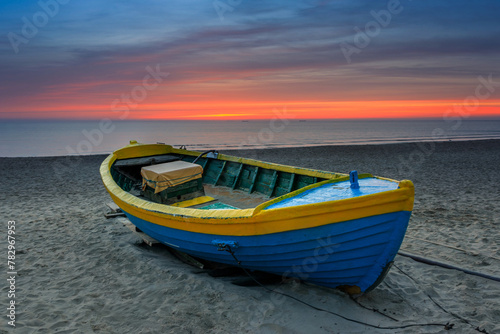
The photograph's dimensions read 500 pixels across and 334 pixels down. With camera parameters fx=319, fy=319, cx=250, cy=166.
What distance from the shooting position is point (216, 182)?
7.80 metres

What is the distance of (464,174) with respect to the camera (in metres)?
12.7

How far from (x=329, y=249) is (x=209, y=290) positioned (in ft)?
6.24

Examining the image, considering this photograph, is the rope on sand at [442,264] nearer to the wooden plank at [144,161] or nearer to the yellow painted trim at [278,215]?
the yellow painted trim at [278,215]

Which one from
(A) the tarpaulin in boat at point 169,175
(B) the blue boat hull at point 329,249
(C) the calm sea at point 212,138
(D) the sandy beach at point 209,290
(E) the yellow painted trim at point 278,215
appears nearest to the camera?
(E) the yellow painted trim at point 278,215

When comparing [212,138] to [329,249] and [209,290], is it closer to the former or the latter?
[209,290]

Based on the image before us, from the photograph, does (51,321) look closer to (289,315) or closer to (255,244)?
(255,244)

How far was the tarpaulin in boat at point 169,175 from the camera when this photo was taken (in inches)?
242

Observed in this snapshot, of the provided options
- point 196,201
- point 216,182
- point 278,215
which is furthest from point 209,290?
point 216,182

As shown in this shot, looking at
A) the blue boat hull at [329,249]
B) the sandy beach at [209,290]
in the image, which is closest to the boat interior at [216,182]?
the sandy beach at [209,290]

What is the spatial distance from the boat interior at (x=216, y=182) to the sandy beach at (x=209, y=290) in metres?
1.10

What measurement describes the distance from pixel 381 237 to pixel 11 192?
39.0 feet

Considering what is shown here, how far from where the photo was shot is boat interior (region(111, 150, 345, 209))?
6.17m

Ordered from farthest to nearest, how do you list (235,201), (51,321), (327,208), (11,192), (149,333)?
1. (11,192)
2. (235,201)
3. (51,321)
4. (149,333)
5. (327,208)

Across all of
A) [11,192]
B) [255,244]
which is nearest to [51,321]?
[255,244]
